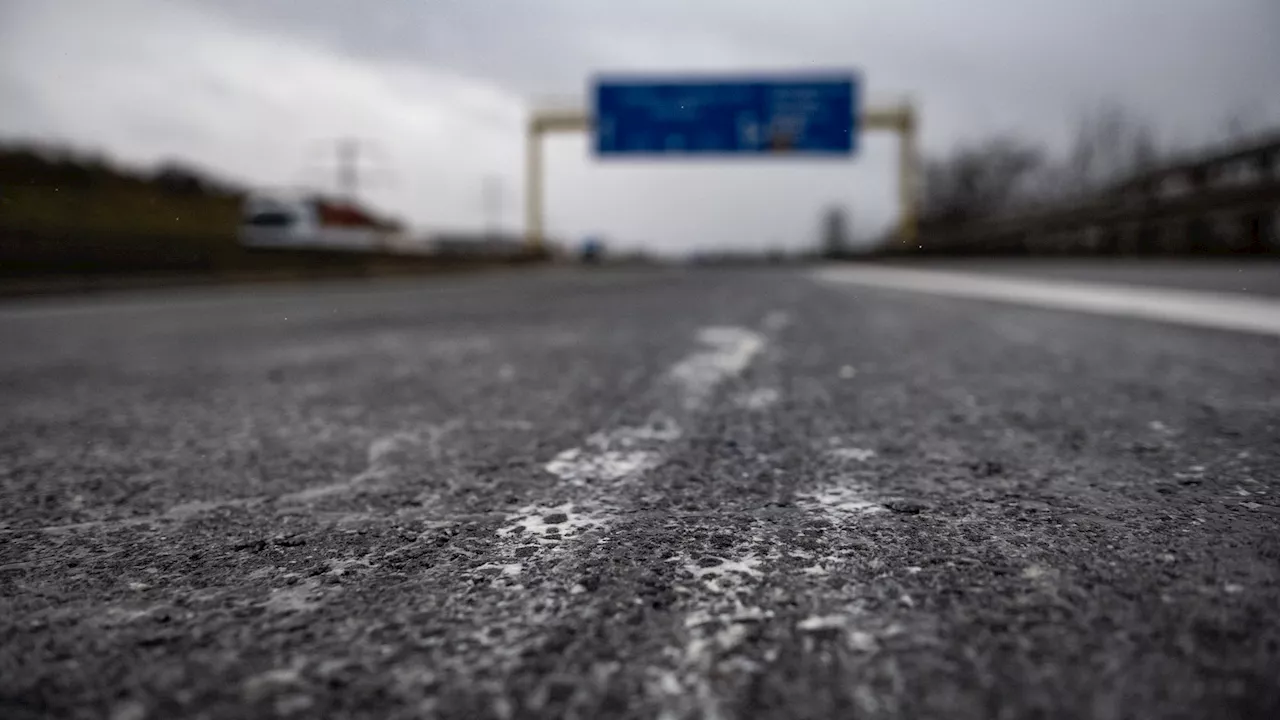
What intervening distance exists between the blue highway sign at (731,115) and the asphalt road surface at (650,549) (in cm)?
2462

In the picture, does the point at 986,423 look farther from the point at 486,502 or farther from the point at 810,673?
the point at 810,673

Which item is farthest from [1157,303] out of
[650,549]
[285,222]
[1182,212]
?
[285,222]

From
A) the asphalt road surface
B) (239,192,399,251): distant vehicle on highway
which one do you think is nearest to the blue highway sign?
(239,192,399,251): distant vehicle on highway

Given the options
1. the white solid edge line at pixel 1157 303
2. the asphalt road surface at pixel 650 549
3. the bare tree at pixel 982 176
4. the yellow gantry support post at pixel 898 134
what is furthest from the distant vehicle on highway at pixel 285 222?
the bare tree at pixel 982 176

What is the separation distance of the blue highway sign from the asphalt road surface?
2462 centimetres

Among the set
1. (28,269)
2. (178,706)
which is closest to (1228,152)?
(178,706)

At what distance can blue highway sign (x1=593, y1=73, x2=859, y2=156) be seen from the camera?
2609cm

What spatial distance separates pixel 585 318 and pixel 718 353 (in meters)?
2.31

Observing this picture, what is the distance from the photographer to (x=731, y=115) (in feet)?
85.5

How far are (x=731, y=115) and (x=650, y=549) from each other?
26337 mm

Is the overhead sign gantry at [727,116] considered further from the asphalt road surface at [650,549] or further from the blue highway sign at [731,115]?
the asphalt road surface at [650,549]

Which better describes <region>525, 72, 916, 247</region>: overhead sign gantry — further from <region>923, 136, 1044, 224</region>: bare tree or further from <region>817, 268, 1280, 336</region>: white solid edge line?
<region>923, 136, 1044, 224</region>: bare tree

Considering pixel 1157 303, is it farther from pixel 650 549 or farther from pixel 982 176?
pixel 982 176

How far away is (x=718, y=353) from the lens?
133 inches
